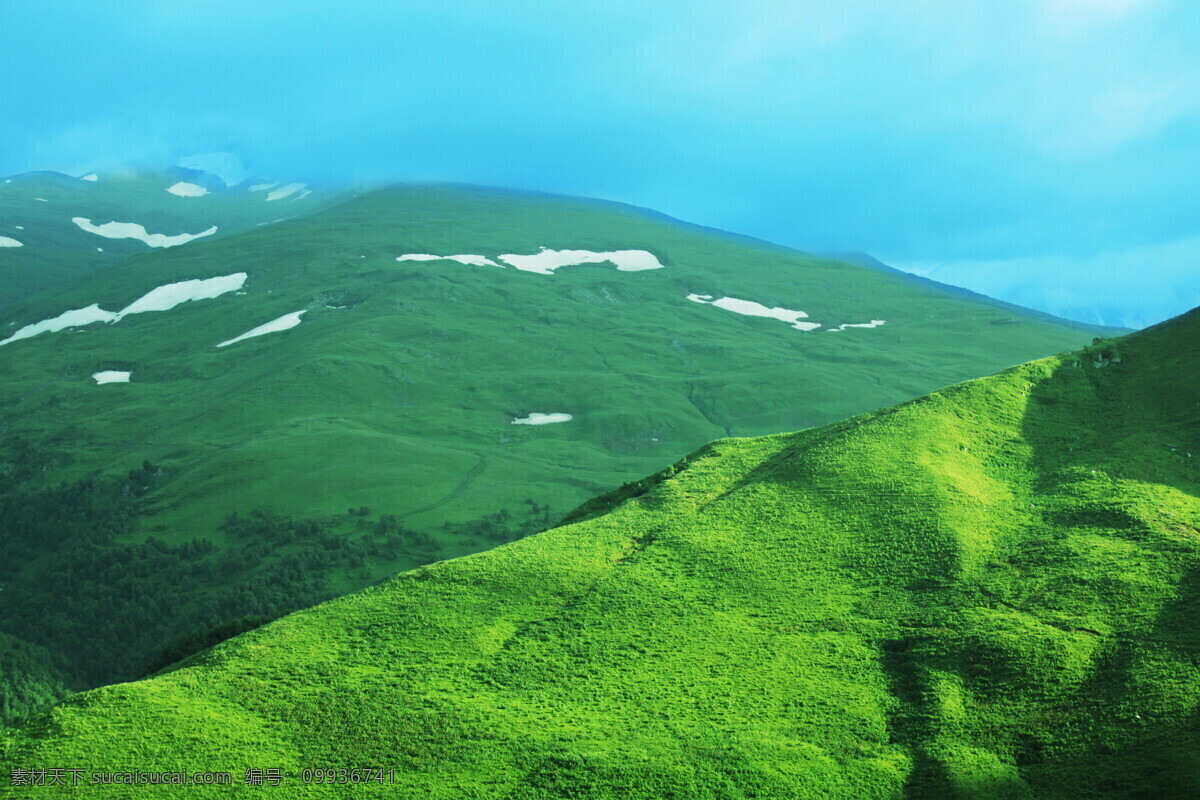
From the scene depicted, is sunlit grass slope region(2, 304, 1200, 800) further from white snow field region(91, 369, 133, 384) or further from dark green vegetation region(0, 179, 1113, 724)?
white snow field region(91, 369, 133, 384)

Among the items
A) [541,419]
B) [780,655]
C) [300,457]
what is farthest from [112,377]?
[780,655]

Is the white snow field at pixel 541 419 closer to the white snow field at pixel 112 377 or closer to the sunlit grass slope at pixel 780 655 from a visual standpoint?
the white snow field at pixel 112 377

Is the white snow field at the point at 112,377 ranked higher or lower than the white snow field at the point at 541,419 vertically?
higher

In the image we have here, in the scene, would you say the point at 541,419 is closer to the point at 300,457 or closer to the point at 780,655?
the point at 300,457

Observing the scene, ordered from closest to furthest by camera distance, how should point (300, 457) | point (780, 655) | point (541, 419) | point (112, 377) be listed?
point (780, 655) → point (300, 457) → point (541, 419) → point (112, 377)

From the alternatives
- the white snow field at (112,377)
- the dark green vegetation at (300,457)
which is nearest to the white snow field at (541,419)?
the dark green vegetation at (300,457)

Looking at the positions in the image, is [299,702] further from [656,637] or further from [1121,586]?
[1121,586]

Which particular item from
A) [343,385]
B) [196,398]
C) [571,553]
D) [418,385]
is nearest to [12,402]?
[196,398]
